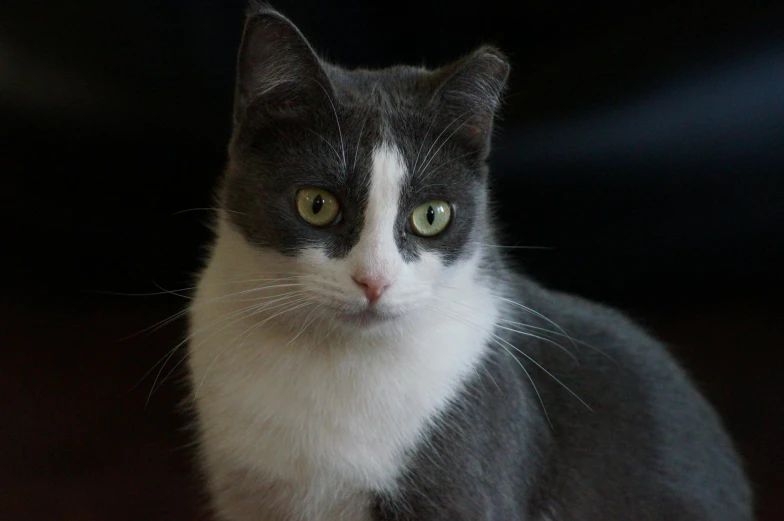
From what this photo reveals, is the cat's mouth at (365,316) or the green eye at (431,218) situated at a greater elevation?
the green eye at (431,218)

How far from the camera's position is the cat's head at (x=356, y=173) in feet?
3.95

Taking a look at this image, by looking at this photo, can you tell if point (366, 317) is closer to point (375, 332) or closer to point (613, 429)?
point (375, 332)

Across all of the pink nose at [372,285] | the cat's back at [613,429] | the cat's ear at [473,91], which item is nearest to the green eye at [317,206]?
the pink nose at [372,285]

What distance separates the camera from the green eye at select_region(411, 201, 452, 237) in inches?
50.1

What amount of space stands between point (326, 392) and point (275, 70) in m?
0.50

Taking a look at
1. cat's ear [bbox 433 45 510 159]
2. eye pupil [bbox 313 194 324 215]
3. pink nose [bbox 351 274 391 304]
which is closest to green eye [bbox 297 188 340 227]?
eye pupil [bbox 313 194 324 215]

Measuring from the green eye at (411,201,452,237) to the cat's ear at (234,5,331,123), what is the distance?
0.23 metres

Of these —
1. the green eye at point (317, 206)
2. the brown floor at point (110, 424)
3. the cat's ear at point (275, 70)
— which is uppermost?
the cat's ear at point (275, 70)

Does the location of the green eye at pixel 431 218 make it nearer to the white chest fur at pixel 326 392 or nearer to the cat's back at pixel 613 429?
the white chest fur at pixel 326 392

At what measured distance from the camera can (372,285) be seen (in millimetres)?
1159

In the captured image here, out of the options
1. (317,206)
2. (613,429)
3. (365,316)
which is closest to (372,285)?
(365,316)

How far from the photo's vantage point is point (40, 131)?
6.28 ft

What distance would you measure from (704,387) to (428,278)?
1.08 m

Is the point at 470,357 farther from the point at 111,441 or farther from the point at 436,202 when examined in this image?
the point at 111,441
